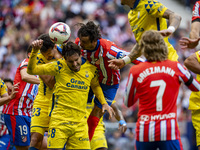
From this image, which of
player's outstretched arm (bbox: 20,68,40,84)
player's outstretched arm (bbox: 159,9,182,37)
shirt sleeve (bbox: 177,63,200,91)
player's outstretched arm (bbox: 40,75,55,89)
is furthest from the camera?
player's outstretched arm (bbox: 20,68,40,84)

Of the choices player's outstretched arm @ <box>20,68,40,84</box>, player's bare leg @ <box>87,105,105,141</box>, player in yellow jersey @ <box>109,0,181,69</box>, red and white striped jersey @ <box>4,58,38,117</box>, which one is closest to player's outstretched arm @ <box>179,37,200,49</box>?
player in yellow jersey @ <box>109,0,181,69</box>

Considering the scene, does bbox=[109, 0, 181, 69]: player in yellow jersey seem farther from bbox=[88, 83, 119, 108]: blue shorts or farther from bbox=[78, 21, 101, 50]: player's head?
bbox=[88, 83, 119, 108]: blue shorts

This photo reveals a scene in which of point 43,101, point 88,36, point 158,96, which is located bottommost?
point 43,101

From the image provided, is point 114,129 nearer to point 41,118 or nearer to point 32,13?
point 41,118

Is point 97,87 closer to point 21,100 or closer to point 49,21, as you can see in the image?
point 21,100

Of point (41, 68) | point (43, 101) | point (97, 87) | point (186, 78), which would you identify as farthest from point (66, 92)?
point (186, 78)

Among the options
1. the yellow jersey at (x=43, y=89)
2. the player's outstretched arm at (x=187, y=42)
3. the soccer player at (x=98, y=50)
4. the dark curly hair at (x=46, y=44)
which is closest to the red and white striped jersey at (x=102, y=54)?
the soccer player at (x=98, y=50)

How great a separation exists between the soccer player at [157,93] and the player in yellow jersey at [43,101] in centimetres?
237

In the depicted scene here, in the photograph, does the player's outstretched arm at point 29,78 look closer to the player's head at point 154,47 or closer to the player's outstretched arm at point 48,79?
the player's outstretched arm at point 48,79

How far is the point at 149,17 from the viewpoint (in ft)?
19.8

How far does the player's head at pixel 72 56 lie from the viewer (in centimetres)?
597

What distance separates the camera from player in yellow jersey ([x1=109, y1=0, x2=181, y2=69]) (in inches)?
229

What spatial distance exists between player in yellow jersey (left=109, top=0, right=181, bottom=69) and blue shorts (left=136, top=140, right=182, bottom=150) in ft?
5.02

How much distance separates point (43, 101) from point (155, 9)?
2.66m
